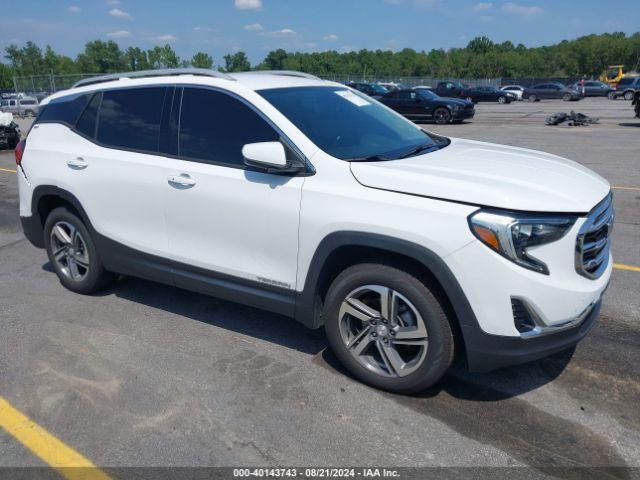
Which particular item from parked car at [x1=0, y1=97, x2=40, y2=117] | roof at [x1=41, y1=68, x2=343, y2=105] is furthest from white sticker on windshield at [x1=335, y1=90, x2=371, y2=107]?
parked car at [x1=0, y1=97, x2=40, y2=117]

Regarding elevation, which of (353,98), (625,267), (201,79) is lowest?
(625,267)

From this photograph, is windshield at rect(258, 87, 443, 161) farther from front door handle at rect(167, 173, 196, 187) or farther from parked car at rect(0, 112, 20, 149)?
parked car at rect(0, 112, 20, 149)

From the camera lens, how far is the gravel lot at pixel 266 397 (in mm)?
2846

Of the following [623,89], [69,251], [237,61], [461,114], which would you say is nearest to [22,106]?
[461,114]

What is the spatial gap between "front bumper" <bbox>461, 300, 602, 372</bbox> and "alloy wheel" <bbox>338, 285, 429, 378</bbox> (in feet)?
0.89

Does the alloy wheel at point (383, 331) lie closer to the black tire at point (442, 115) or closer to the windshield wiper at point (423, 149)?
the windshield wiper at point (423, 149)

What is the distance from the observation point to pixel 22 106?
3353cm

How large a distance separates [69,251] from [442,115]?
20.7 meters

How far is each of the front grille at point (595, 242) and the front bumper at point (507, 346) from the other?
308 mm

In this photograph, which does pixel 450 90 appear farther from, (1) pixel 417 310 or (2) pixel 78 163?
(1) pixel 417 310

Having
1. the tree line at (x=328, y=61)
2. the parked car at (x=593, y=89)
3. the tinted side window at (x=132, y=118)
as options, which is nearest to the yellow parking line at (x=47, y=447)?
the tinted side window at (x=132, y=118)

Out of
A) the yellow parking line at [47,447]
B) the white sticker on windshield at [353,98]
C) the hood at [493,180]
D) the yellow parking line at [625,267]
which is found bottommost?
the yellow parking line at [47,447]

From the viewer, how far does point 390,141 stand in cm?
395

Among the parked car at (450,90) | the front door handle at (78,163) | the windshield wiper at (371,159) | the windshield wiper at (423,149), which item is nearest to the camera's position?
the windshield wiper at (371,159)
